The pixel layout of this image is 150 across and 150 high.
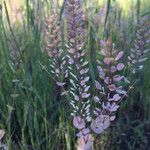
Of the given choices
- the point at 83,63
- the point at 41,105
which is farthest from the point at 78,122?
the point at 41,105

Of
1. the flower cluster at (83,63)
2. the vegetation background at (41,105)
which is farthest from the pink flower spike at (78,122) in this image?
the vegetation background at (41,105)

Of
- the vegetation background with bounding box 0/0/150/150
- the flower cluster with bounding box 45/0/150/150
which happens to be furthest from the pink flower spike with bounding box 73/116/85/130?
the vegetation background with bounding box 0/0/150/150

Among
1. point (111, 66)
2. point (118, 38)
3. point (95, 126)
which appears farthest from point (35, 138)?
point (118, 38)

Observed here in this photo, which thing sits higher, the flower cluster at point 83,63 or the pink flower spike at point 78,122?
the flower cluster at point 83,63

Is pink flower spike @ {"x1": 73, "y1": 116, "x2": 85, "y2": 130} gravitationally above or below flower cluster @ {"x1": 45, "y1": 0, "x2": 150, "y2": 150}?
below

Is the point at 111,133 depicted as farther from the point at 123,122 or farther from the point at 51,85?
the point at 51,85

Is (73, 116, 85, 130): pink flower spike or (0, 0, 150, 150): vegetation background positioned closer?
(73, 116, 85, 130): pink flower spike

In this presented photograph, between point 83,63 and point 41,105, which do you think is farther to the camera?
point 41,105

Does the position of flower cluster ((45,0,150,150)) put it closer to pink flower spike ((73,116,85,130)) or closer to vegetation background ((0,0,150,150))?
pink flower spike ((73,116,85,130))

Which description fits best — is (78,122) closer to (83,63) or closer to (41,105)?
(83,63)

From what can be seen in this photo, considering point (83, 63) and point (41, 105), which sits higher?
point (83, 63)

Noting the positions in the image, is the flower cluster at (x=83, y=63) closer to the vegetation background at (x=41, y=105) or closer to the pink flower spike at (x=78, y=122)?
the pink flower spike at (x=78, y=122)

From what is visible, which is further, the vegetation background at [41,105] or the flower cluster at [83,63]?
the vegetation background at [41,105]

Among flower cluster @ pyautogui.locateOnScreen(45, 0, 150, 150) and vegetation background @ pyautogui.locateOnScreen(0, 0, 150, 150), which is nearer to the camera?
flower cluster @ pyautogui.locateOnScreen(45, 0, 150, 150)
